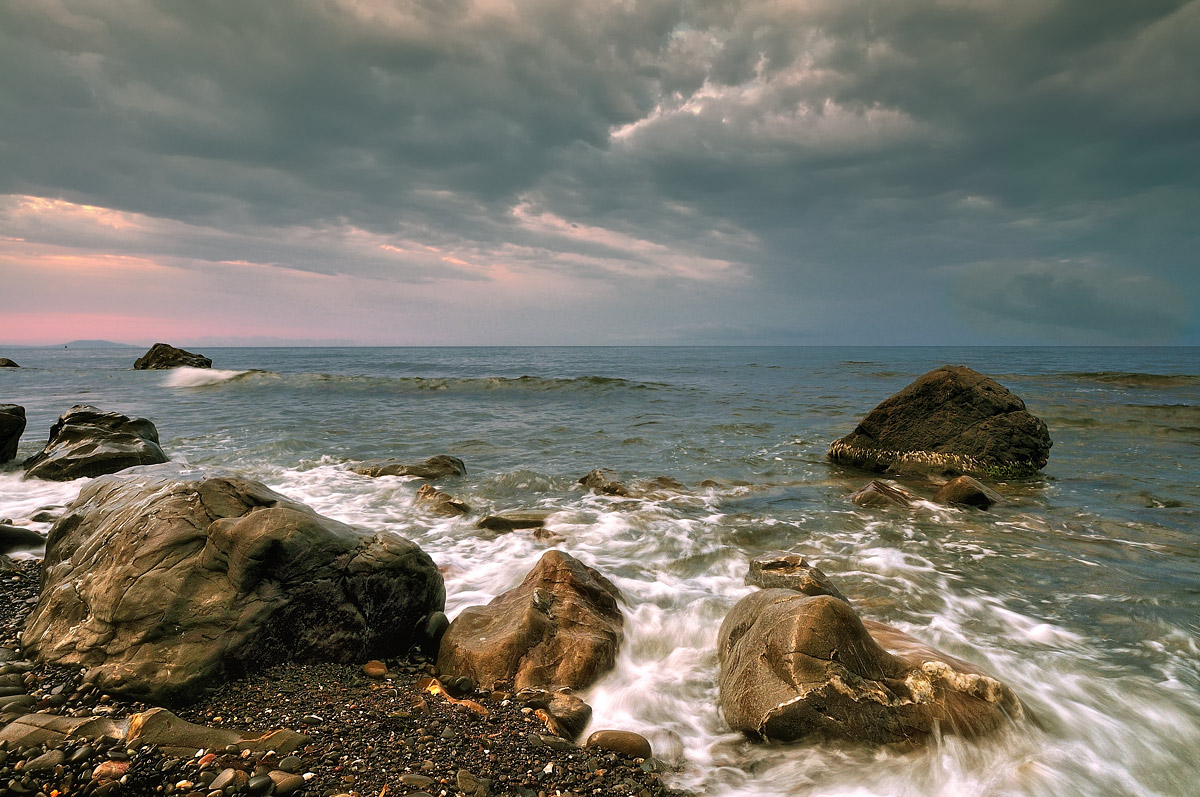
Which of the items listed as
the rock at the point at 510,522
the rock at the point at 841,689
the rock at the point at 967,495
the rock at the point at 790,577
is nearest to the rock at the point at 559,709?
the rock at the point at 841,689

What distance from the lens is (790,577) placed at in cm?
512

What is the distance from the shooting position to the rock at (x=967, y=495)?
838 centimetres

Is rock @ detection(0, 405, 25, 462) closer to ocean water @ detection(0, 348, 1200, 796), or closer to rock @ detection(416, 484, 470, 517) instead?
ocean water @ detection(0, 348, 1200, 796)

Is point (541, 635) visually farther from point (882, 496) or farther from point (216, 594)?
point (882, 496)

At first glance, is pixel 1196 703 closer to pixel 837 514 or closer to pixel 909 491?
pixel 837 514

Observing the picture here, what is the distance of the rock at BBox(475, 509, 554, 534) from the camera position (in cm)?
737

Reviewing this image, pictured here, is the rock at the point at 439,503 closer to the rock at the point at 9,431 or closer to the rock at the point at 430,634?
the rock at the point at 430,634

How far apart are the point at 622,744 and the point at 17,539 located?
23.2ft

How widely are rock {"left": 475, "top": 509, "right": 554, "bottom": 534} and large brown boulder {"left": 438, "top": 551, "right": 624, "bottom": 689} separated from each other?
8.28 ft

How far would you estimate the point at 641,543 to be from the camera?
22.8 ft

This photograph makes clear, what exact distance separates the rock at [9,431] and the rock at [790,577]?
13.4 meters

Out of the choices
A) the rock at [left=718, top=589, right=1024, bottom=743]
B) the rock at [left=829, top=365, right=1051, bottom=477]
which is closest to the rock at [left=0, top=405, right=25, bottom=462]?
the rock at [left=718, top=589, right=1024, bottom=743]

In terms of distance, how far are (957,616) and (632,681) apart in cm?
316

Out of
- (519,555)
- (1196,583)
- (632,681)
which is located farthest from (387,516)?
(1196,583)
